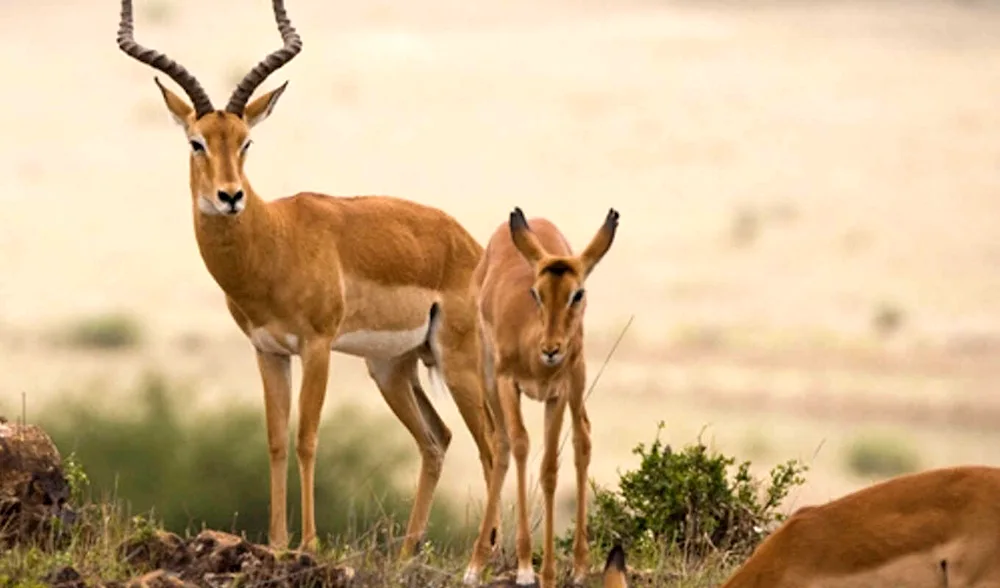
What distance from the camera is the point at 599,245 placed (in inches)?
405

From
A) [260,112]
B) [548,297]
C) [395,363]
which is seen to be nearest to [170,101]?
[260,112]

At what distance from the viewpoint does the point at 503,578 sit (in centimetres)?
1084

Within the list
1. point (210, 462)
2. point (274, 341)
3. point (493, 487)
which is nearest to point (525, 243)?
point (493, 487)

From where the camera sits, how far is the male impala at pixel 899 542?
28.9 feet

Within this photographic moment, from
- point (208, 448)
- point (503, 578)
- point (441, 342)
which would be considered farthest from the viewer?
point (208, 448)

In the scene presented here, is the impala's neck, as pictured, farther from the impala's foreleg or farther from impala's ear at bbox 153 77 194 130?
the impala's foreleg

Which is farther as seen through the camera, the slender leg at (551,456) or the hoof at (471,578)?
the hoof at (471,578)

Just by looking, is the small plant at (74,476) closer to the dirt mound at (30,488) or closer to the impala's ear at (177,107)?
the dirt mound at (30,488)

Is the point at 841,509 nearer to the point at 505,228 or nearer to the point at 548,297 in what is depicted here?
the point at 548,297

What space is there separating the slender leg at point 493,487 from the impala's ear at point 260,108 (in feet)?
7.99

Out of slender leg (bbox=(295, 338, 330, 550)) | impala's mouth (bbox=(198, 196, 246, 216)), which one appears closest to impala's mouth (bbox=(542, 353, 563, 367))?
impala's mouth (bbox=(198, 196, 246, 216))

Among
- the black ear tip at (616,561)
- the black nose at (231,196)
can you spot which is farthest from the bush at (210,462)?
the black ear tip at (616,561)

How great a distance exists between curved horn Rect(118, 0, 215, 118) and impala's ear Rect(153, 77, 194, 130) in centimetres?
6

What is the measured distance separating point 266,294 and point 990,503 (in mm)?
5230
